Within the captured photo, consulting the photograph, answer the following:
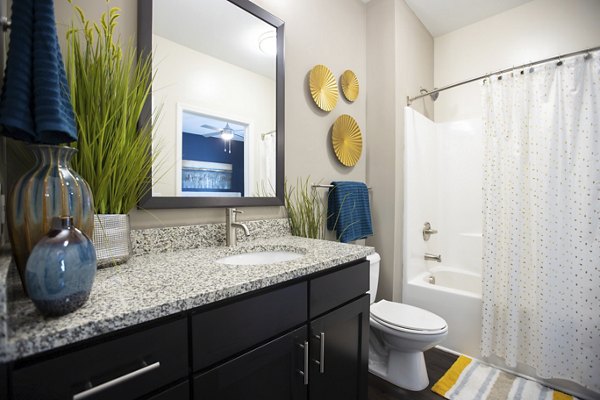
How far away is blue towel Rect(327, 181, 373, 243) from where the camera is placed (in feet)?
5.98

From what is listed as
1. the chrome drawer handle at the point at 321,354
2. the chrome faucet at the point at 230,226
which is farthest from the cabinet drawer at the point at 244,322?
the chrome faucet at the point at 230,226

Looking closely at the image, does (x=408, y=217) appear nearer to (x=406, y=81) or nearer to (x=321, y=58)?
(x=406, y=81)

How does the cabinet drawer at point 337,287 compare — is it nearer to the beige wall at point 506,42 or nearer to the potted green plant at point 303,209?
the potted green plant at point 303,209

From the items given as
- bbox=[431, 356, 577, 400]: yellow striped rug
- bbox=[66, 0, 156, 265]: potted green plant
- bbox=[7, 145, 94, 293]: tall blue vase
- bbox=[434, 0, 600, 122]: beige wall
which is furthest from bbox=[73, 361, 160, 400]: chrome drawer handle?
bbox=[434, 0, 600, 122]: beige wall

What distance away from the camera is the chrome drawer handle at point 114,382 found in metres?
0.48

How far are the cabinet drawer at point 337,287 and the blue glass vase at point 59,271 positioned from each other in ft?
2.08

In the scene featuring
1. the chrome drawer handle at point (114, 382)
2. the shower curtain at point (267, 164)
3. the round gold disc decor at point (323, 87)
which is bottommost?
the chrome drawer handle at point (114, 382)

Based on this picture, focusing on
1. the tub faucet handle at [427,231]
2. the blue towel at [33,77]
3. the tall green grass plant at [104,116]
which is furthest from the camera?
the tub faucet handle at [427,231]

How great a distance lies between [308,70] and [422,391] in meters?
2.09

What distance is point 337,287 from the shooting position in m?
1.05

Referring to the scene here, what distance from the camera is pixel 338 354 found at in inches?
42.0

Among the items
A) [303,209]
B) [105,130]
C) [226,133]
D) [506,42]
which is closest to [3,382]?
[105,130]

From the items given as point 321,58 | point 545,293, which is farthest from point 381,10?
point 545,293

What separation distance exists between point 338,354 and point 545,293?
1488 millimetres
